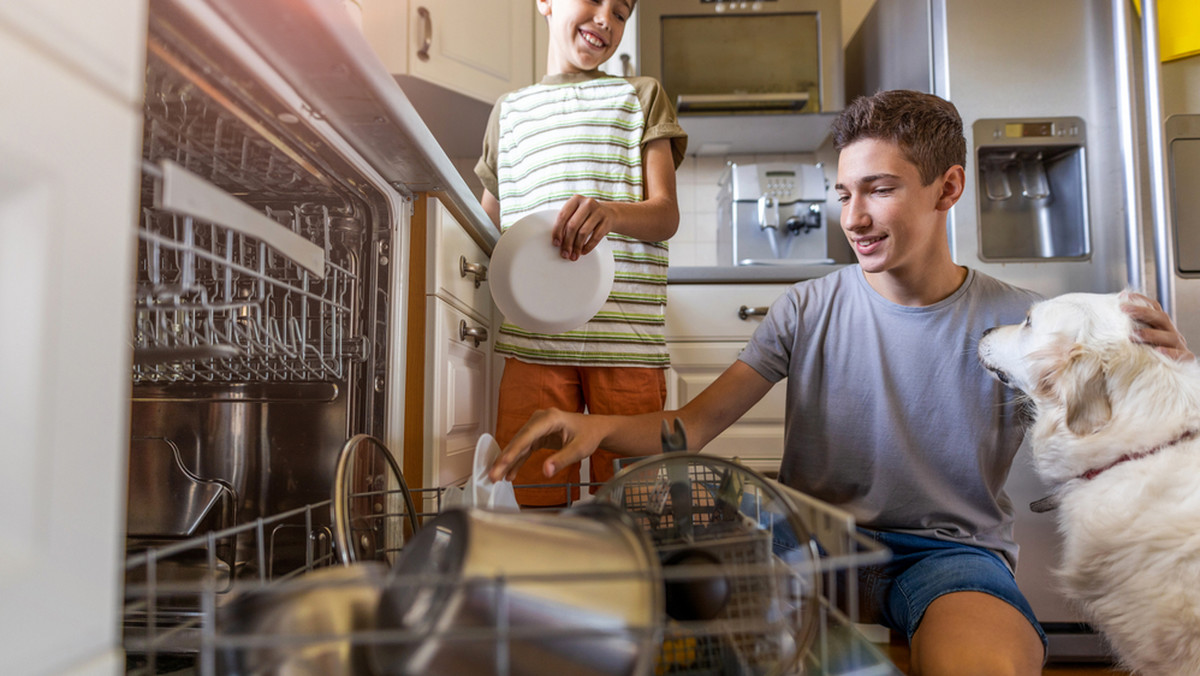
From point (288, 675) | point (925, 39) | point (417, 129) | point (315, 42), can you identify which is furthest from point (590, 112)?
point (288, 675)

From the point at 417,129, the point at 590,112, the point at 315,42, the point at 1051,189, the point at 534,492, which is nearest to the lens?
the point at 315,42

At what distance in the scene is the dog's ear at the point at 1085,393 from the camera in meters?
1.02

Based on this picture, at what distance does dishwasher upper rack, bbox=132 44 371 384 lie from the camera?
2.20 ft

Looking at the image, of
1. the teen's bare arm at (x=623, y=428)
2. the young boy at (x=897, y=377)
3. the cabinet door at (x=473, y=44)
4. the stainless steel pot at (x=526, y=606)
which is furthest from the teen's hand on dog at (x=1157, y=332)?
the cabinet door at (x=473, y=44)

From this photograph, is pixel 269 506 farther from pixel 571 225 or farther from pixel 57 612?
pixel 57 612

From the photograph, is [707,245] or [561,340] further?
[707,245]

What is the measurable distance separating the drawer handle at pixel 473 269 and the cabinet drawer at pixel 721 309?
61cm

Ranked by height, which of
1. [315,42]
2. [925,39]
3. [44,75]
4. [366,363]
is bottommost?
[366,363]

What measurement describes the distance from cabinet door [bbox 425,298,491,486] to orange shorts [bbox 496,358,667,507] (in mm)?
72

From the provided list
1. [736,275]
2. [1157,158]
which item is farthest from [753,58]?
[1157,158]

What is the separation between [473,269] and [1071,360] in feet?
3.00

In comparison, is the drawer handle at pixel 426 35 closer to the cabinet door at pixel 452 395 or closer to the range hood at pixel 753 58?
the range hood at pixel 753 58

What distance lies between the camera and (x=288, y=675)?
1.31 ft

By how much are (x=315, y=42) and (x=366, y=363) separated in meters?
0.42
